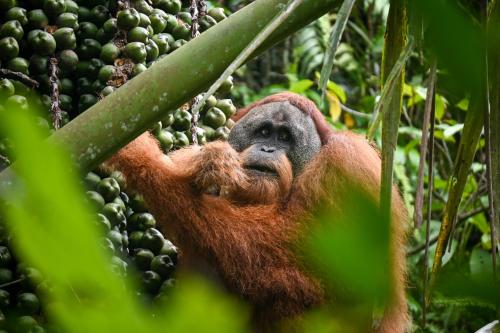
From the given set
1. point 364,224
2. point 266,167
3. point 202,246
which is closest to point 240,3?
point 266,167

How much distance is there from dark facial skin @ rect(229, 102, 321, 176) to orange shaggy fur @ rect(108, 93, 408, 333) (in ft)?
0.60

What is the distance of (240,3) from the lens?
696 centimetres

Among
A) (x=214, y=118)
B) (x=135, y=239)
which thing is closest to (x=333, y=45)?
(x=135, y=239)

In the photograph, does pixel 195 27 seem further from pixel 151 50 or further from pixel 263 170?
pixel 263 170

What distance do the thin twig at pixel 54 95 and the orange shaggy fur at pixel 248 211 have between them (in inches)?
22.8

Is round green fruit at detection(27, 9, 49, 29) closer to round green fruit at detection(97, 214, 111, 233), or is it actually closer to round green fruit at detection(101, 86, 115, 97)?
round green fruit at detection(101, 86, 115, 97)

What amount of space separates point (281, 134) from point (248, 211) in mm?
547

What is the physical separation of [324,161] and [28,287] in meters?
1.80

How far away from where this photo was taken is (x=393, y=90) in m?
2.00

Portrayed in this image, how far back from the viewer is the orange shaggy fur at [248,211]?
3.13 meters

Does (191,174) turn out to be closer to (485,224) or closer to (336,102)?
(336,102)

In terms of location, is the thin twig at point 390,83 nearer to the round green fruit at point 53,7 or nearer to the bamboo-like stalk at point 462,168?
the bamboo-like stalk at point 462,168

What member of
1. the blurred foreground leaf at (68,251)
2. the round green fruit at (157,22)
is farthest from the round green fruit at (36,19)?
the blurred foreground leaf at (68,251)

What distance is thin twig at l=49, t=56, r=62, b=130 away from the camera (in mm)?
2375
